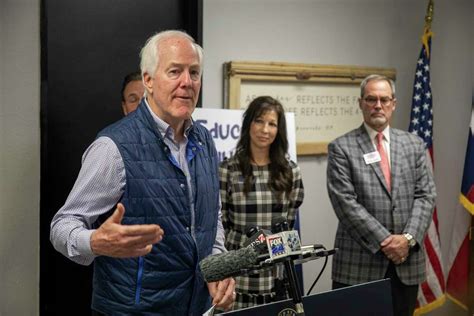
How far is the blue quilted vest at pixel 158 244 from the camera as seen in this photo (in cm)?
142

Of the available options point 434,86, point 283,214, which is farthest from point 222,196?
point 434,86

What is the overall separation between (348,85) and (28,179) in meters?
2.18

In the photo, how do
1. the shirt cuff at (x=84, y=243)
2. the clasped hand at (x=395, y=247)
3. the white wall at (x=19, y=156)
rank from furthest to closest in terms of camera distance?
the clasped hand at (x=395, y=247), the white wall at (x=19, y=156), the shirt cuff at (x=84, y=243)

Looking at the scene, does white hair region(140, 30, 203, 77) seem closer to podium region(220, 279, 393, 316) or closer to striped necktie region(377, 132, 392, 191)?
podium region(220, 279, 393, 316)

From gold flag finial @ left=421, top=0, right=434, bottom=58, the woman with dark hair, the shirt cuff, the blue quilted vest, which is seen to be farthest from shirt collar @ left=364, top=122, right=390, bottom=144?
the shirt cuff

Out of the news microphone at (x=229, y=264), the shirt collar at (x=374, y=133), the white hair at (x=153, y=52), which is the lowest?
the news microphone at (x=229, y=264)

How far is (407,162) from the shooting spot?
2621mm

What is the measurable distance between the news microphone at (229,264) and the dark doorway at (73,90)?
1739mm

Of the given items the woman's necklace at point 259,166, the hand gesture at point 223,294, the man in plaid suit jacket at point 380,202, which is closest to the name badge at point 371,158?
the man in plaid suit jacket at point 380,202

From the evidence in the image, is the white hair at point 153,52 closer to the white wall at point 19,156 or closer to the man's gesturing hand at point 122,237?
the man's gesturing hand at point 122,237

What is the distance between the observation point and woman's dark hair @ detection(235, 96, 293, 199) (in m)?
2.55

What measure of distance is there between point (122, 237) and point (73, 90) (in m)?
1.73

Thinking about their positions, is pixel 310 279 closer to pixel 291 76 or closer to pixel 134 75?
pixel 291 76

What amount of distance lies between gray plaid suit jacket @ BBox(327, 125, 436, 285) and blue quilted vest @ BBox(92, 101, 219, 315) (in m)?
1.20
